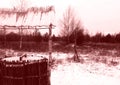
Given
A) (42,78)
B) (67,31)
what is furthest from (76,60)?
(67,31)

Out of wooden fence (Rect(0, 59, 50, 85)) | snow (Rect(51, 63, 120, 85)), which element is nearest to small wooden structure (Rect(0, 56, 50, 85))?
wooden fence (Rect(0, 59, 50, 85))

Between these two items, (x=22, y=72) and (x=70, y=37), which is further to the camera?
Answer: (x=70, y=37)

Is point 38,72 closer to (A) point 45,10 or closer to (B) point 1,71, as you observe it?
(B) point 1,71

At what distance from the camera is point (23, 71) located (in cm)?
854

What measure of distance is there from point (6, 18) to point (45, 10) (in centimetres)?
313

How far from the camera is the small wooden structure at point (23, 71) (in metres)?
8.56

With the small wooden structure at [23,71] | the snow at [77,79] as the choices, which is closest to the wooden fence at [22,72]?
the small wooden structure at [23,71]

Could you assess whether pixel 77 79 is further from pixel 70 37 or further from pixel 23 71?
pixel 70 37

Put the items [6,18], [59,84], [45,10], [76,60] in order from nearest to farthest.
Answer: [59,84] → [45,10] → [6,18] → [76,60]

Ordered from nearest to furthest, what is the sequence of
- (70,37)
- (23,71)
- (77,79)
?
(23,71)
(77,79)
(70,37)

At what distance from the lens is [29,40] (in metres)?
49.8

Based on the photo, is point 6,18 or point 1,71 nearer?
point 1,71

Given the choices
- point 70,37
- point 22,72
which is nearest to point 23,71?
point 22,72

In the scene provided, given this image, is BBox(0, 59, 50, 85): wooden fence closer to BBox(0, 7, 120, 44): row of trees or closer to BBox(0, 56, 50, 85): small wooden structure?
BBox(0, 56, 50, 85): small wooden structure
